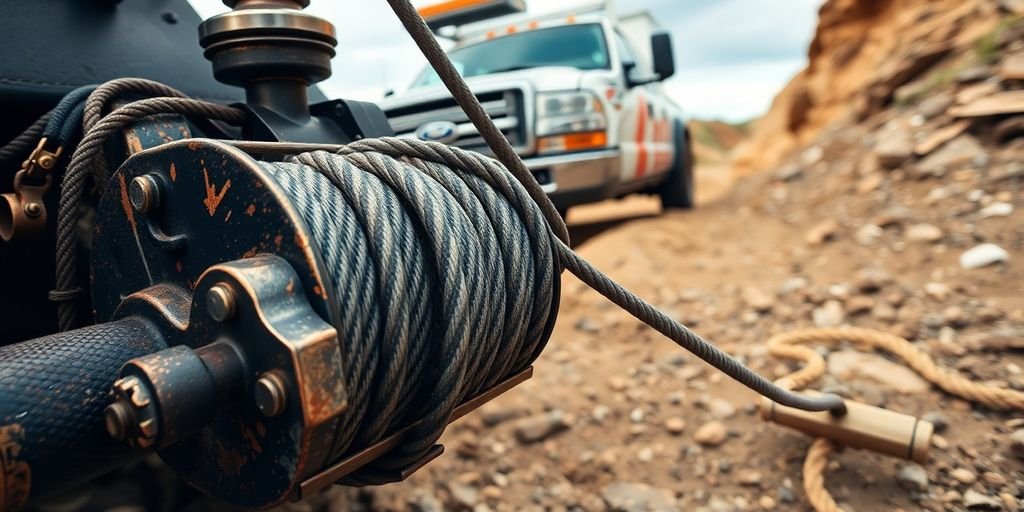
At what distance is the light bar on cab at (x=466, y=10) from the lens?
462 cm

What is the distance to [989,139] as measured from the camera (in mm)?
4316

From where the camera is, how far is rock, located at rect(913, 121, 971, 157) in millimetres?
4547

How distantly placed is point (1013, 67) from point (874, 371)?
132 inches

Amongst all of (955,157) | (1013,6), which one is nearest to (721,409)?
(955,157)

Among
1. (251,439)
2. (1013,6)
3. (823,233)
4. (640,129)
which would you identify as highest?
(251,439)

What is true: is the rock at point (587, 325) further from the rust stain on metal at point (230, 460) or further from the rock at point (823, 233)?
the rust stain on metal at point (230, 460)

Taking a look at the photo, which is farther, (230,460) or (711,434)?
(711,434)

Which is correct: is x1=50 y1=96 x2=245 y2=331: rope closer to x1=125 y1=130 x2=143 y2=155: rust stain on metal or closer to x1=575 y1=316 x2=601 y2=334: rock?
x1=125 y1=130 x2=143 y2=155: rust stain on metal

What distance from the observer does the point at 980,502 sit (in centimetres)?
173

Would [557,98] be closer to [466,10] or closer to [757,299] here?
[466,10]

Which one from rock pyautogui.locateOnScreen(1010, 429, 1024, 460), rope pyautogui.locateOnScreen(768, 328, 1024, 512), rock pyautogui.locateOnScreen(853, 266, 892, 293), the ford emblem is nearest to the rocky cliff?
rock pyautogui.locateOnScreen(853, 266, 892, 293)

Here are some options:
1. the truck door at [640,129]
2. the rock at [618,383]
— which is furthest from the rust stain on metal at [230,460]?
the truck door at [640,129]

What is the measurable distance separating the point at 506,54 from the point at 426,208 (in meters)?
4.54

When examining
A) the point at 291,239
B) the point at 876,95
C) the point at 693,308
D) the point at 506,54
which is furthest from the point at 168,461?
the point at 876,95
